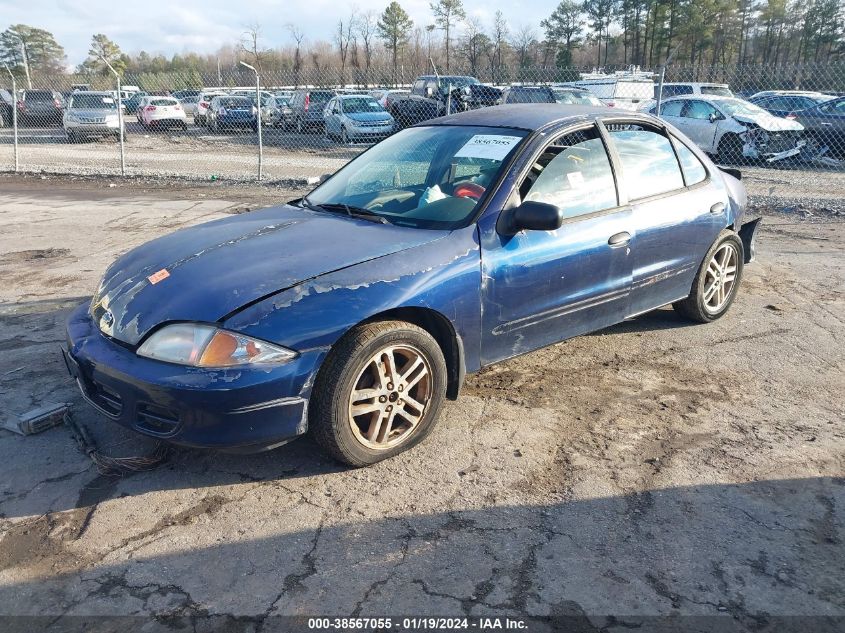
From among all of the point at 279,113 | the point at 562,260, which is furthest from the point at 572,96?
the point at 562,260

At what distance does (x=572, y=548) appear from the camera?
9.27ft

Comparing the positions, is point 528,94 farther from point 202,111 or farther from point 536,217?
point 202,111

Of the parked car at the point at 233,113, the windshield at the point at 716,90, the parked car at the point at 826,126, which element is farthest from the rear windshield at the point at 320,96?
the parked car at the point at 826,126

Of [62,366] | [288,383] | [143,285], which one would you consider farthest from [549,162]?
[62,366]

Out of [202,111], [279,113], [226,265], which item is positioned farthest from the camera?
[202,111]

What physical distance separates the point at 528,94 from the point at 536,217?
15.9 metres

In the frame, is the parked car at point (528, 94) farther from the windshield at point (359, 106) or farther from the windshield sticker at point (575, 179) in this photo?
the windshield sticker at point (575, 179)

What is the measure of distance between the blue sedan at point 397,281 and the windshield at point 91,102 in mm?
21895

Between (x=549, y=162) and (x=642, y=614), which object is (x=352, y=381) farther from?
(x=549, y=162)

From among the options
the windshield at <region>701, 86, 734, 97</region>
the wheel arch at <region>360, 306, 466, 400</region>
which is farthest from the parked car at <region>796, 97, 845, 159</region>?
the wheel arch at <region>360, 306, 466, 400</region>

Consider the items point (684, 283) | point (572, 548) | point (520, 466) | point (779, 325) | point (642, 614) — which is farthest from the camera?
point (779, 325)

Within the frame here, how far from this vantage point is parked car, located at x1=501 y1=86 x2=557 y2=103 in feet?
59.6

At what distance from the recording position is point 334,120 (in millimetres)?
21547

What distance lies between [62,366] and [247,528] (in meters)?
2.31
